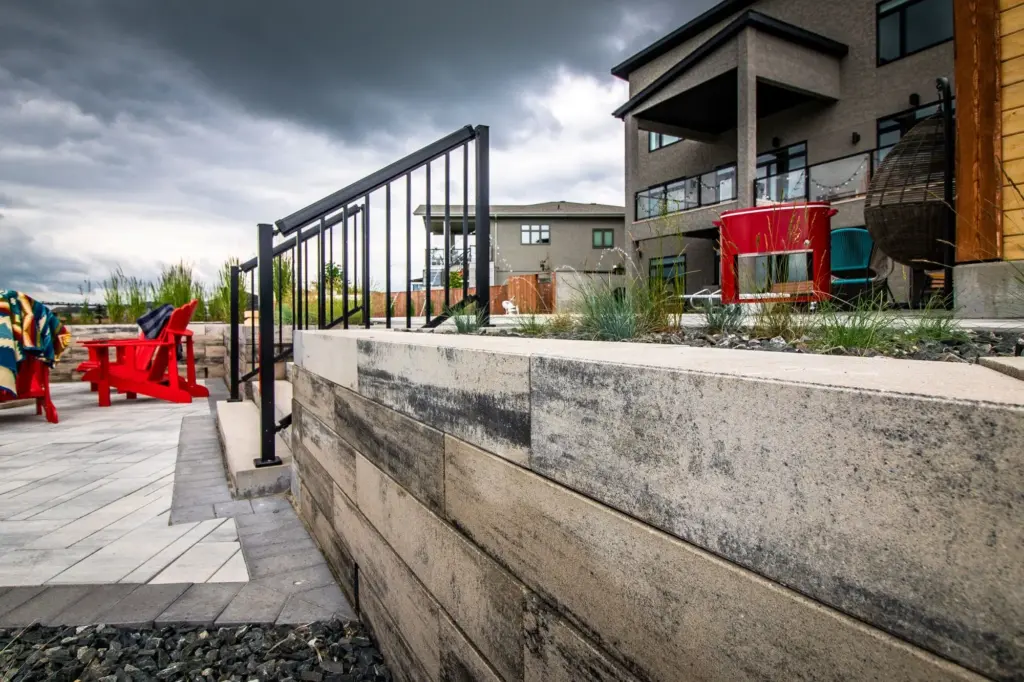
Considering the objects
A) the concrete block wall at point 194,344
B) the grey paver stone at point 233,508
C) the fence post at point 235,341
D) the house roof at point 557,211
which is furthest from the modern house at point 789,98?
the house roof at point 557,211

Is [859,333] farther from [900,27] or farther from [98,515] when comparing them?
[900,27]

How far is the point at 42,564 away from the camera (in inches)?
98.9

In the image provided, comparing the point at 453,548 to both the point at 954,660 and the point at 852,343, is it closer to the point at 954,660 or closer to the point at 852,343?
the point at 954,660

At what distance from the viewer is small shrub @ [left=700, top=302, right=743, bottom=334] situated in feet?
7.23

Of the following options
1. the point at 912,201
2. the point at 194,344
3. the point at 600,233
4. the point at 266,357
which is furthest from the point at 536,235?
the point at 266,357

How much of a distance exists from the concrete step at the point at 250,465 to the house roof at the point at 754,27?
38.4 ft

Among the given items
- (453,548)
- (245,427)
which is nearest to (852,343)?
(453,548)

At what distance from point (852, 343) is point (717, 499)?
1174 mm

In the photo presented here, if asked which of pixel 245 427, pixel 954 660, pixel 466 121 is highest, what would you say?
pixel 466 121

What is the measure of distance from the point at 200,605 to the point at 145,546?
77 cm

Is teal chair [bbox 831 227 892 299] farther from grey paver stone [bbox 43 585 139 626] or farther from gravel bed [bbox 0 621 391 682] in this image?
grey paver stone [bbox 43 585 139 626]

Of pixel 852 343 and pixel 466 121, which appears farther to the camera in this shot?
pixel 466 121

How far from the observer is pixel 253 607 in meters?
2.19

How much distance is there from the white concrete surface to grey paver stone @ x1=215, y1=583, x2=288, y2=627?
16 centimetres
